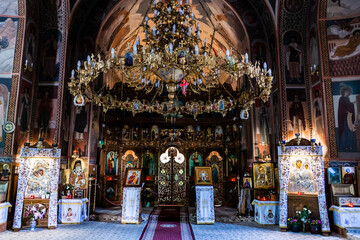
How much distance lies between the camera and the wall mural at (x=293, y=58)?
10438mm

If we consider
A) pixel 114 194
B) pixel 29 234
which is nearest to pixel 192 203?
pixel 114 194

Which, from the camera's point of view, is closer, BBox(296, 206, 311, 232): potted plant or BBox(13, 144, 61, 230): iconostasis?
BBox(296, 206, 311, 232): potted plant

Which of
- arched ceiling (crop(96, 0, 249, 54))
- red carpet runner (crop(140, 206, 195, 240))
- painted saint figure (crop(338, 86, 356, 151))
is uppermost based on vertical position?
arched ceiling (crop(96, 0, 249, 54))

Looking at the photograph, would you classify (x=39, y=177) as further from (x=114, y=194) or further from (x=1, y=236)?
(x=114, y=194)

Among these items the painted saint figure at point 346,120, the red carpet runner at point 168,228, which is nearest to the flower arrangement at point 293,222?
the painted saint figure at point 346,120

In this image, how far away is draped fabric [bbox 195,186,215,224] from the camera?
32.9 feet

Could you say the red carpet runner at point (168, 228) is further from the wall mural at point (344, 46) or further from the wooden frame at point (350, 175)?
the wall mural at point (344, 46)

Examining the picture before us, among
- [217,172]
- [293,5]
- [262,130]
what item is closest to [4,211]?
[262,130]

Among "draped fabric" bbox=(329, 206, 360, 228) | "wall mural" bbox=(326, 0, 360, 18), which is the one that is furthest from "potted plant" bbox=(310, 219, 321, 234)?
"wall mural" bbox=(326, 0, 360, 18)

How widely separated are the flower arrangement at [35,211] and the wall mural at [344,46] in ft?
34.8

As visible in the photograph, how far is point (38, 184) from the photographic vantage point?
9.31 m

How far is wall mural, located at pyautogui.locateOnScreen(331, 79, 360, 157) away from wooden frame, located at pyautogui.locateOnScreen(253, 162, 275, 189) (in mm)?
2588

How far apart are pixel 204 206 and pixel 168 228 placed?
155cm

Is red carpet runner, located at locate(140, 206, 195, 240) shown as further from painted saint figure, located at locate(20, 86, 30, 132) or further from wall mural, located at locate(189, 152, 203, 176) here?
painted saint figure, located at locate(20, 86, 30, 132)
